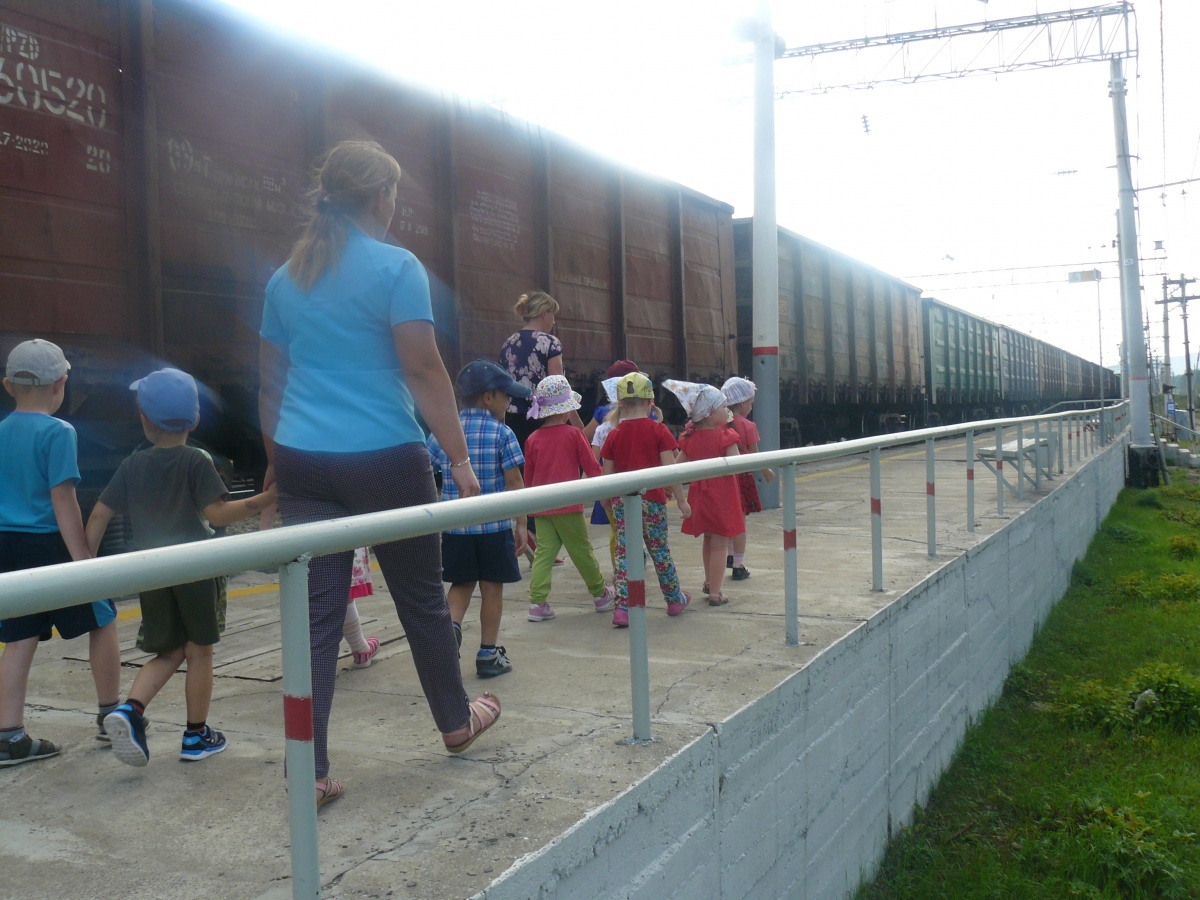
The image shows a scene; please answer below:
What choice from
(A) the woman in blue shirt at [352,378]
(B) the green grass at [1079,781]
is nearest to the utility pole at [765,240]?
(B) the green grass at [1079,781]

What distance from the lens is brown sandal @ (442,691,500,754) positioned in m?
2.74

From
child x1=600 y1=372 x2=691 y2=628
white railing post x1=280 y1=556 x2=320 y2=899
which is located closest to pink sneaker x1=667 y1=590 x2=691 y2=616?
child x1=600 y1=372 x2=691 y2=628

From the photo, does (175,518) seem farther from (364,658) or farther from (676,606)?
(676,606)

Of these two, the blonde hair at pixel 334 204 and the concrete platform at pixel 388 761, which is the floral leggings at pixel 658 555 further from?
the blonde hair at pixel 334 204

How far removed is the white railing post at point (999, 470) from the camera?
739cm

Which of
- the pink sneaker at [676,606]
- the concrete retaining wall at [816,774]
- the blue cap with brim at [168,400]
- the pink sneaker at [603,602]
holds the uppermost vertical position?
the blue cap with brim at [168,400]

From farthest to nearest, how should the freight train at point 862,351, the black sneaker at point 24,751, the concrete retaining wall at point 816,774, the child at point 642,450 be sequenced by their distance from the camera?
the freight train at point 862,351, the child at point 642,450, the black sneaker at point 24,751, the concrete retaining wall at point 816,774

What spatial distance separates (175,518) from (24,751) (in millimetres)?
751

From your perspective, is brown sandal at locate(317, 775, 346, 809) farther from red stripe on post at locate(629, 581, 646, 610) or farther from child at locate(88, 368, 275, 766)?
red stripe on post at locate(629, 581, 646, 610)

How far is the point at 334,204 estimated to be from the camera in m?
2.63

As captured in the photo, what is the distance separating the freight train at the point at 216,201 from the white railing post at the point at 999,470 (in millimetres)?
3849

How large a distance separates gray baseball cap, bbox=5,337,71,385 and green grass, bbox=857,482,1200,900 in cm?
348

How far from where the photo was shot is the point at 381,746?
2.91 meters

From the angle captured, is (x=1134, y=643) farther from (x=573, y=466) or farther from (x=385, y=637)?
(x=385, y=637)
